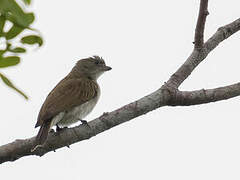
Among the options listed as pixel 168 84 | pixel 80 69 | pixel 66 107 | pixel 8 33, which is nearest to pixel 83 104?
pixel 66 107

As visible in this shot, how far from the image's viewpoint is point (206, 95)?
3.54 m

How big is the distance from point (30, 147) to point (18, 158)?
0.49 ft

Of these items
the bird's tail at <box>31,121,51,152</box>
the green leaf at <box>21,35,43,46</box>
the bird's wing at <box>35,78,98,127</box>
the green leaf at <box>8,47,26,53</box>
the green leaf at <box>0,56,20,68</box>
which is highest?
the green leaf at <box>21,35,43,46</box>

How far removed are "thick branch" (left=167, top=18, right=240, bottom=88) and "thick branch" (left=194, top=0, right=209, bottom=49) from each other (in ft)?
0.24

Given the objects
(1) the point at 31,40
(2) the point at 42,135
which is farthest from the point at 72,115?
(1) the point at 31,40

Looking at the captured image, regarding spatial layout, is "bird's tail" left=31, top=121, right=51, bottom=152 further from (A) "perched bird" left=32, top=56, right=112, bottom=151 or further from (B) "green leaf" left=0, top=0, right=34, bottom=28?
(B) "green leaf" left=0, top=0, right=34, bottom=28

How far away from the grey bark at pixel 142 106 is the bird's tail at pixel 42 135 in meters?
0.05

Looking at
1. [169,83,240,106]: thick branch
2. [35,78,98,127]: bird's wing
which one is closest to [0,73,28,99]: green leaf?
[169,83,240,106]: thick branch

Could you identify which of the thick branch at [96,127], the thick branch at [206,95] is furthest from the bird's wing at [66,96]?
the thick branch at [206,95]

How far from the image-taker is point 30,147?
339cm

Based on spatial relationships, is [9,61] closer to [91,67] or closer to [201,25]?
[201,25]

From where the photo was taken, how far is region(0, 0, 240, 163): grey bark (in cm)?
338

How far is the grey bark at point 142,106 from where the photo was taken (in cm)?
338

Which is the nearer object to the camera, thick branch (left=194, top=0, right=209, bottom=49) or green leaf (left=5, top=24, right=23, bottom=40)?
green leaf (left=5, top=24, right=23, bottom=40)
